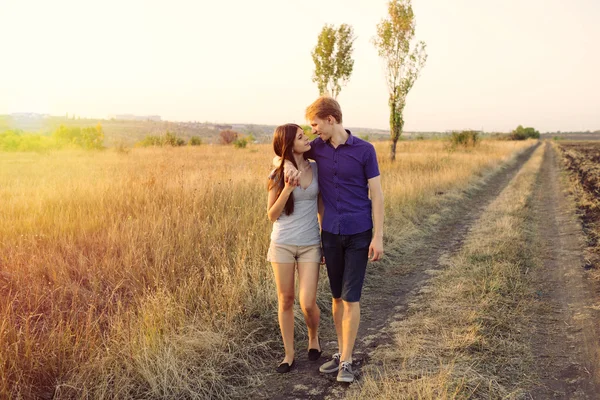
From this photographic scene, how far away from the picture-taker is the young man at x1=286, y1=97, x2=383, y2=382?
3182 mm

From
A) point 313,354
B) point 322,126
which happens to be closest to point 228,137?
point 313,354

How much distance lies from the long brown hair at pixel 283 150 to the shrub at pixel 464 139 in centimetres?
3401

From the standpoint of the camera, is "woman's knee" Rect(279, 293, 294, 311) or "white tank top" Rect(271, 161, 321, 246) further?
"woman's knee" Rect(279, 293, 294, 311)

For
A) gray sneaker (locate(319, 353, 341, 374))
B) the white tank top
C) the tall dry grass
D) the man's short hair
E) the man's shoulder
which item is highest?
the man's short hair

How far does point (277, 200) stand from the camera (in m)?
3.19

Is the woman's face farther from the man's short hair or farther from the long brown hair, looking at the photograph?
the man's short hair

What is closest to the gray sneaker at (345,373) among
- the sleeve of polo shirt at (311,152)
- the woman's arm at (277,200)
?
the woman's arm at (277,200)

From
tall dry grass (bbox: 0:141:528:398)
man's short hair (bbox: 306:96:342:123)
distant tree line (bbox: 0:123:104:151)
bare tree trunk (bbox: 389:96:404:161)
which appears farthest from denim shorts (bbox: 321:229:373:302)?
distant tree line (bbox: 0:123:104:151)

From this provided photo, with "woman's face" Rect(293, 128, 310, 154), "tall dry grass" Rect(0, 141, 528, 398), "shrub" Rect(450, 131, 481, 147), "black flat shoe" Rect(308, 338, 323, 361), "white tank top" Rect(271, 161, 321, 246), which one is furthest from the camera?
"shrub" Rect(450, 131, 481, 147)

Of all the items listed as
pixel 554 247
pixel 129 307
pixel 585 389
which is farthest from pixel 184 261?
pixel 554 247

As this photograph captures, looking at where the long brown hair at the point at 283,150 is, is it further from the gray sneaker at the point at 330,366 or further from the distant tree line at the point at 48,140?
the distant tree line at the point at 48,140

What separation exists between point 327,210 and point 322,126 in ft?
2.13

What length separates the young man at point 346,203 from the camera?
3182 millimetres

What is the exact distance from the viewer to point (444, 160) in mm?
20250
